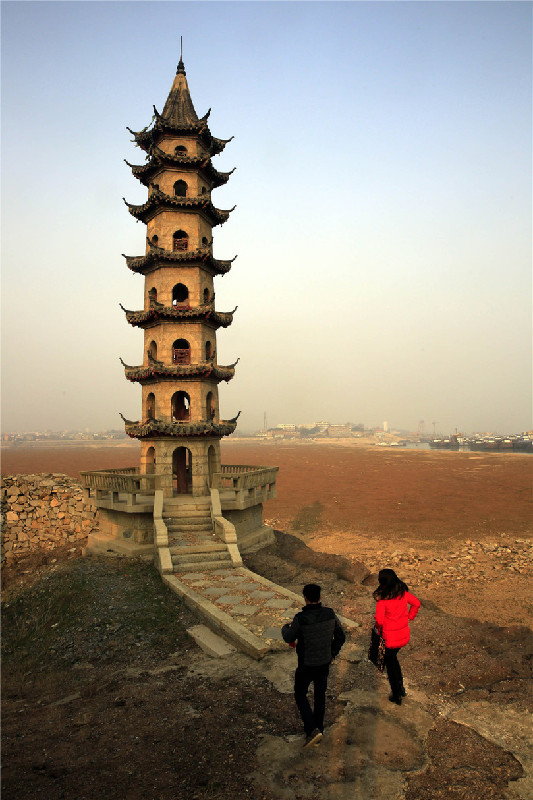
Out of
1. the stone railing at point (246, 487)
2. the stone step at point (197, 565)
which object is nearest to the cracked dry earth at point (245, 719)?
the stone step at point (197, 565)

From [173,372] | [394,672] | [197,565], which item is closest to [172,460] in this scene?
[173,372]

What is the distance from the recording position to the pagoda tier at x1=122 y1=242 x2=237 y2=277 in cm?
2017

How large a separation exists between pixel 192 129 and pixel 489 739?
23.2 m

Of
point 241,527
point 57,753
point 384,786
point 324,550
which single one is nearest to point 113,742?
point 57,753

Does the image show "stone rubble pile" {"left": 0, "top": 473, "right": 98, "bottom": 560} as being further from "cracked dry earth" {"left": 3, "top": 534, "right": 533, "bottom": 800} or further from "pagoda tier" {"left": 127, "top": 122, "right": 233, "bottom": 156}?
"pagoda tier" {"left": 127, "top": 122, "right": 233, "bottom": 156}

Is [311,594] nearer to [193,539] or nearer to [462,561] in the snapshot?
[193,539]

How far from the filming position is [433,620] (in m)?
11.2

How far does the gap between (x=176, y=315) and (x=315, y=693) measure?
16544 millimetres

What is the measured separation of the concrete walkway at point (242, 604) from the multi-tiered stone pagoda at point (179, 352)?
4.51 meters

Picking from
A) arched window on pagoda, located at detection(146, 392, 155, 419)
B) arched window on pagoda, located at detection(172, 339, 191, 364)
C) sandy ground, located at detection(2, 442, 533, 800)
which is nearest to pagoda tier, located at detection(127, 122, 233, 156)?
arched window on pagoda, located at detection(172, 339, 191, 364)

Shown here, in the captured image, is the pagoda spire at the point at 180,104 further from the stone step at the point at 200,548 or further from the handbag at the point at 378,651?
the handbag at the point at 378,651

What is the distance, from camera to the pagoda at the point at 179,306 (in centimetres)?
1978

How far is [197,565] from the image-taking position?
14406 mm

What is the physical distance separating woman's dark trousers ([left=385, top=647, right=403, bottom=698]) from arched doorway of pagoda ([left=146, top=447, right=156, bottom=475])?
49.5ft
